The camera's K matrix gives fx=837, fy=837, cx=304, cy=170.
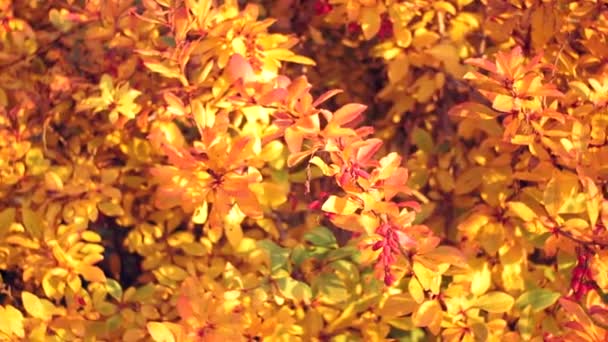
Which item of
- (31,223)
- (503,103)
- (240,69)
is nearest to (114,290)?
(31,223)

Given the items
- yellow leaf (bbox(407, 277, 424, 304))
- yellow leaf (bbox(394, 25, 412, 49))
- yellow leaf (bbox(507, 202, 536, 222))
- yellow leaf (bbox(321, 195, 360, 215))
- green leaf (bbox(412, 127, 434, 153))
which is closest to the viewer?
yellow leaf (bbox(321, 195, 360, 215))

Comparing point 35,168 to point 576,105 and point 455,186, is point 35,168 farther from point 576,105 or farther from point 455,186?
point 576,105

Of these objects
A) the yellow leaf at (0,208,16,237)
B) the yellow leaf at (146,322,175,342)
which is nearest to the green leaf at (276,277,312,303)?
the yellow leaf at (146,322,175,342)

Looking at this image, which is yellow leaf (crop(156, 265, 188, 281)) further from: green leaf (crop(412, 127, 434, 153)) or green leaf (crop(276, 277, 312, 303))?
green leaf (crop(412, 127, 434, 153))

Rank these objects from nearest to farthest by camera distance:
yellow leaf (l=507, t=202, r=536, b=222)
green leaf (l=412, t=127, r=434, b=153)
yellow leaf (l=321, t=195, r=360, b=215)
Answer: yellow leaf (l=321, t=195, r=360, b=215)
yellow leaf (l=507, t=202, r=536, b=222)
green leaf (l=412, t=127, r=434, b=153)

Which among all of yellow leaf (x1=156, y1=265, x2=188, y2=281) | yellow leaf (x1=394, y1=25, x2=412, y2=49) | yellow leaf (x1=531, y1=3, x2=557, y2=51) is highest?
yellow leaf (x1=531, y1=3, x2=557, y2=51)

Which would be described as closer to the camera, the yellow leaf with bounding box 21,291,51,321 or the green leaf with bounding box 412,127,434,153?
the yellow leaf with bounding box 21,291,51,321

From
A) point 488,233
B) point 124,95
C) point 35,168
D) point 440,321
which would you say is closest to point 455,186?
point 488,233
